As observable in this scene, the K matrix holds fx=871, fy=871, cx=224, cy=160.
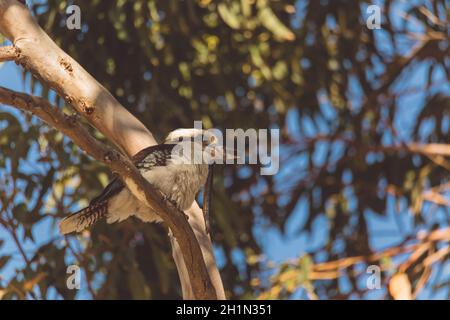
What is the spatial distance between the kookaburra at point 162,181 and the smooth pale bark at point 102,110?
0.12m

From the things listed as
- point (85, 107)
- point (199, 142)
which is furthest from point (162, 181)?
point (85, 107)

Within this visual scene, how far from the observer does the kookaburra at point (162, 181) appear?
8.66 feet

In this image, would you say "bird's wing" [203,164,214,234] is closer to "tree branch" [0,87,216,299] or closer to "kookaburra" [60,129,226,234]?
"kookaburra" [60,129,226,234]

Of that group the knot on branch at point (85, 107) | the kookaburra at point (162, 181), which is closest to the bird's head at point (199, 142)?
the kookaburra at point (162, 181)

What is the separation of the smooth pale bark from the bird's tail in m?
0.24

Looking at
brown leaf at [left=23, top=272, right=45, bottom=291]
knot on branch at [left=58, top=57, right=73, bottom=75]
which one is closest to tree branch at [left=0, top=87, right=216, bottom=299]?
knot on branch at [left=58, top=57, right=73, bottom=75]

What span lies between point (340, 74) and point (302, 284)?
1495 mm

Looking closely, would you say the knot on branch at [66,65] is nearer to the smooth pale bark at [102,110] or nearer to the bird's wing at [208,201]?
the smooth pale bark at [102,110]

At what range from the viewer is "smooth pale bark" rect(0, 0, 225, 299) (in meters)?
2.47

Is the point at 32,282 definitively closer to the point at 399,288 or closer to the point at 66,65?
the point at 66,65

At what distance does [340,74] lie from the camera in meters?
4.95

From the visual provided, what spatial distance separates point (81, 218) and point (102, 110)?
37cm

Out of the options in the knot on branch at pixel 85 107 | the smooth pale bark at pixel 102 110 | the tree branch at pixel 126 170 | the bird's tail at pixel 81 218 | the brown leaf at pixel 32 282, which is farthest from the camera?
the brown leaf at pixel 32 282

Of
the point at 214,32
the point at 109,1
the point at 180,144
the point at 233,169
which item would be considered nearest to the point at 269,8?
the point at 214,32
